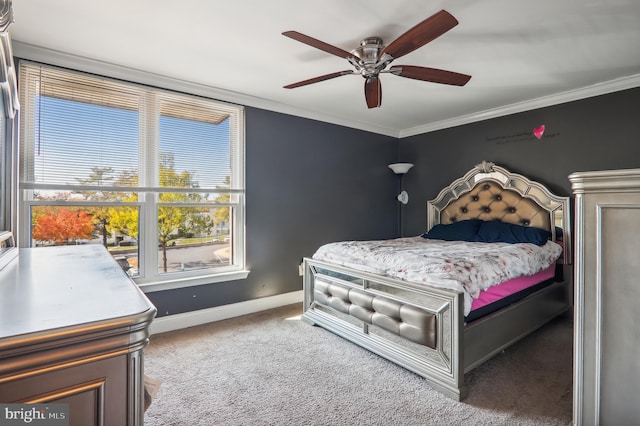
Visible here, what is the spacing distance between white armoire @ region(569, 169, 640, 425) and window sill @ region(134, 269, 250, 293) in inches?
109

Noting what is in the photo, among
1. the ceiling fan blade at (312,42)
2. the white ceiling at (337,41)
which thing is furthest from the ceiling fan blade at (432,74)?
the ceiling fan blade at (312,42)

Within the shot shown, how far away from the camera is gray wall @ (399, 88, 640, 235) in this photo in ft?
9.73

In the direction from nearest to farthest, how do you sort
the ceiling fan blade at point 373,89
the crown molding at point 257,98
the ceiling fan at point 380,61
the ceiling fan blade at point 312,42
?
the ceiling fan blade at point 312,42
the ceiling fan at point 380,61
the ceiling fan blade at point 373,89
the crown molding at point 257,98

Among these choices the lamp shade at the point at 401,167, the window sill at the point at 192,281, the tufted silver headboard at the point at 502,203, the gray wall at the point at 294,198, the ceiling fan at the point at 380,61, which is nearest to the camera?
the ceiling fan at the point at 380,61

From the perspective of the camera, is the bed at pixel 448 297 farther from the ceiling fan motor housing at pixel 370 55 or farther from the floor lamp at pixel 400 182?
the ceiling fan motor housing at pixel 370 55

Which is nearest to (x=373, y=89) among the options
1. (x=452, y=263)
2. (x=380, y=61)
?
(x=380, y=61)

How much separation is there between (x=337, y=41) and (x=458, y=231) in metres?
2.51

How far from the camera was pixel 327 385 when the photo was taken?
2.01m

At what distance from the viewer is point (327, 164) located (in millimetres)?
4027

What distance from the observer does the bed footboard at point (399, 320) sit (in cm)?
187

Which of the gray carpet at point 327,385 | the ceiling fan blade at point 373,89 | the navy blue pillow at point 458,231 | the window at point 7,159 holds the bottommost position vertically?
the gray carpet at point 327,385

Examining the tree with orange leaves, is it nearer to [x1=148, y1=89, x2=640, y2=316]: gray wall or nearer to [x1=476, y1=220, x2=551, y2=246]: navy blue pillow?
[x1=148, y1=89, x2=640, y2=316]: gray wall

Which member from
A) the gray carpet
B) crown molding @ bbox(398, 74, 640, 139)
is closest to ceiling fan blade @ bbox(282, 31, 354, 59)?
the gray carpet

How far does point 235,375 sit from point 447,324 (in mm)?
1439
